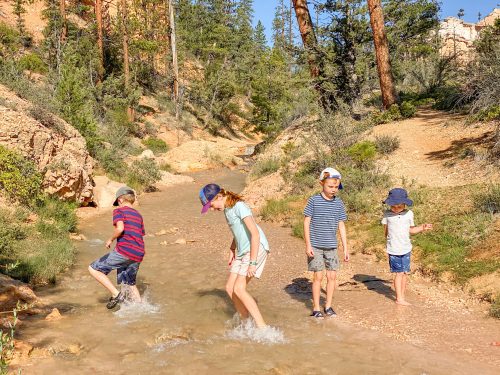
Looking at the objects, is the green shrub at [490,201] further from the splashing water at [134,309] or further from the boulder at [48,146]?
the boulder at [48,146]

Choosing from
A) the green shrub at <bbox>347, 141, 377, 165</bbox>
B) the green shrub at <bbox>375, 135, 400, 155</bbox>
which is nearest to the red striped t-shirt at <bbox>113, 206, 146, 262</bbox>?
the green shrub at <bbox>347, 141, 377, 165</bbox>

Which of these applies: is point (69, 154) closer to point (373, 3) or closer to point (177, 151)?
point (373, 3)

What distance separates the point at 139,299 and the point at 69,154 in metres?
7.58

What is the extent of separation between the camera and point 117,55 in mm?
33406

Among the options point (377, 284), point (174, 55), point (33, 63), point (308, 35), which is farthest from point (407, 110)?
point (33, 63)

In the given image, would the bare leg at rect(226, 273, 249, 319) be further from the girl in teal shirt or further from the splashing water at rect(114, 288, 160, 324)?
the splashing water at rect(114, 288, 160, 324)

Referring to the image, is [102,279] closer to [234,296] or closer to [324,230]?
[234,296]

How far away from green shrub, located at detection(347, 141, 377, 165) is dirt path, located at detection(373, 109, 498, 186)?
543 mm

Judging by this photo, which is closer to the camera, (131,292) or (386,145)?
(131,292)

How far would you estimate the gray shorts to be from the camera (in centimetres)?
529

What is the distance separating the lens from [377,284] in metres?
6.70

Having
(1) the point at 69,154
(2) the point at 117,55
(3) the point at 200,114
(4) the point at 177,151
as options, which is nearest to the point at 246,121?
(3) the point at 200,114

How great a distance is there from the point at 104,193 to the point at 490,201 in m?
10.1

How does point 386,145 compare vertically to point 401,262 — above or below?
above
